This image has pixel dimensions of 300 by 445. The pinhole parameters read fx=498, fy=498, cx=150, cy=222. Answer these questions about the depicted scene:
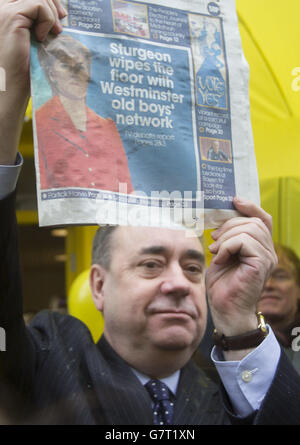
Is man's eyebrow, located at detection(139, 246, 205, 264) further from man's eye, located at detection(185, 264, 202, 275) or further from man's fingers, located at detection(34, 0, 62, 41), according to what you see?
man's fingers, located at detection(34, 0, 62, 41)

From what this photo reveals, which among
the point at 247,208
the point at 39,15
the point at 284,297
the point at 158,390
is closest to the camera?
the point at 39,15

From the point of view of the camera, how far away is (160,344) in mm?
1122

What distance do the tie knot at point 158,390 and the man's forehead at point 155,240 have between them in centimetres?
30

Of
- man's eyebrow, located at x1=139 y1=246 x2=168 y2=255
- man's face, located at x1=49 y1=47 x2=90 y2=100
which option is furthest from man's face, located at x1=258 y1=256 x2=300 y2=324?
man's face, located at x1=49 y1=47 x2=90 y2=100

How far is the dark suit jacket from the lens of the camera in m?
1.04

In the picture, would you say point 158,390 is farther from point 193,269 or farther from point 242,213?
point 242,213

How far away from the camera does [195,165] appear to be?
97 centimetres

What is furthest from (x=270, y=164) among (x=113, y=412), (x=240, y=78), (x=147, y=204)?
(x=113, y=412)

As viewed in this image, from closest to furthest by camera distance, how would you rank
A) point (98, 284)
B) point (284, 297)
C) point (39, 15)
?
point (39, 15), point (98, 284), point (284, 297)

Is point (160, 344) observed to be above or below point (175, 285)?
below

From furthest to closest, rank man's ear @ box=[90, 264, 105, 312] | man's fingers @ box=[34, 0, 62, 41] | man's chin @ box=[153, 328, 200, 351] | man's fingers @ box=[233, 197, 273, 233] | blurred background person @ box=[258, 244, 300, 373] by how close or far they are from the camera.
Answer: blurred background person @ box=[258, 244, 300, 373]
man's ear @ box=[90, 264, 105, 312]
man's chin @ box=[153, 328, 200, 351]
man's fingers @ box=[233, 197, 273, 233]
man's fingers @ box=[34, 0, 62, 41]

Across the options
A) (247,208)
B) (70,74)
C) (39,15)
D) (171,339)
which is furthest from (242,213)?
(39,15)

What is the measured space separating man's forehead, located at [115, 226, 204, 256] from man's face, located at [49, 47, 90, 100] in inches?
16.1

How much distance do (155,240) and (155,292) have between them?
0.13 m
